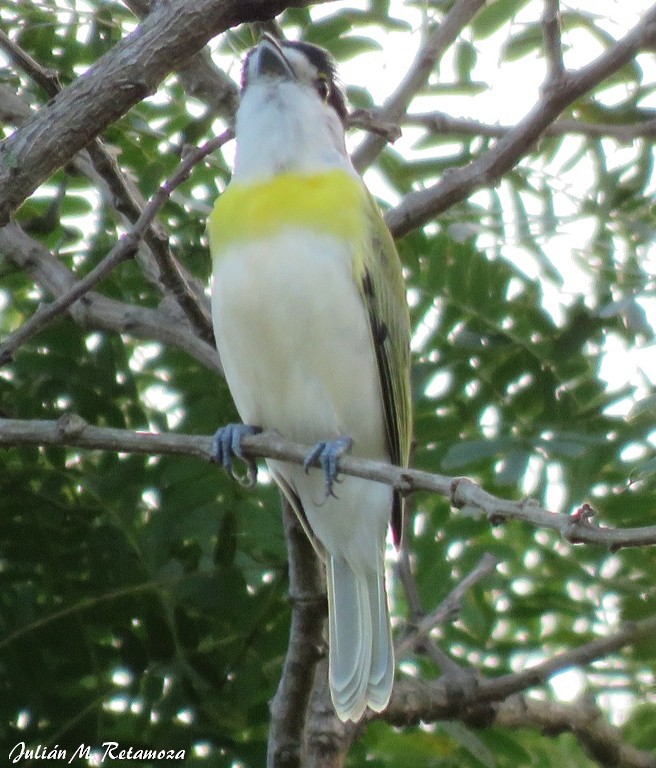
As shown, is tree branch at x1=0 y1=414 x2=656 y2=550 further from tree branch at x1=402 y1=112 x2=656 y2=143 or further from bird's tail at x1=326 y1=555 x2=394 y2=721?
tree branch at x1=402 y1=112 x2=656 y2=143

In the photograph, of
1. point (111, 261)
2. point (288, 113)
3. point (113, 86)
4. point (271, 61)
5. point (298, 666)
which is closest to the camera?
point (113, 86)

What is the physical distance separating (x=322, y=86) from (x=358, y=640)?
1.55 metres

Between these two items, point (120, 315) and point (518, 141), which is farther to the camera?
point (120, 315)

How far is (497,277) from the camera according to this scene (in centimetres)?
318

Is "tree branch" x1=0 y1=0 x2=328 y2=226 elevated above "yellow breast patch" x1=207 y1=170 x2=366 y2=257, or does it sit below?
below

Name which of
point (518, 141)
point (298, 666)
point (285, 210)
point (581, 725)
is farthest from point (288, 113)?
point (581, 725)

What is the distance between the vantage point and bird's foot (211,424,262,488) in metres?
2.55

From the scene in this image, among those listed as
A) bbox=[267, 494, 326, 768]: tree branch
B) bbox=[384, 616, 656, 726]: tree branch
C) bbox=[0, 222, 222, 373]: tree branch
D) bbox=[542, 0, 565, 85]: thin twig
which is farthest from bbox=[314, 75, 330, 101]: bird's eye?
bbox=[384, 616, 656, 726]: tree branch

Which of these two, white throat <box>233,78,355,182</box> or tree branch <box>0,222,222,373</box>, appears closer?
tree branch <box>0,222,222,373</box>

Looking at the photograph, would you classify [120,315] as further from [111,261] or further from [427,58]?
[427,58]

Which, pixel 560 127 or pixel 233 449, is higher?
pixel 560 127

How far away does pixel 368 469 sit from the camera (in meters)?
2.02

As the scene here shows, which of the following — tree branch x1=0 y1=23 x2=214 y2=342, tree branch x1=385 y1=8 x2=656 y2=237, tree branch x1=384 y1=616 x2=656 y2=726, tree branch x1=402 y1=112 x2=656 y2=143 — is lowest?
tree branch x1=384 y1=616 x2=656 y2=726

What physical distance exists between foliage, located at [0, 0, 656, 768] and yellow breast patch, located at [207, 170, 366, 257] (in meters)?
0.29
